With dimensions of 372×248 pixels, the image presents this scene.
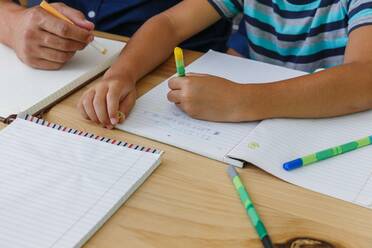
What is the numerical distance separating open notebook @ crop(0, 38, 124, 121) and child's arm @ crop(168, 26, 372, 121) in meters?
0.19

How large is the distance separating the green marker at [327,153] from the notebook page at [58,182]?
6.8 inches

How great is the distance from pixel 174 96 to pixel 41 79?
251 mm

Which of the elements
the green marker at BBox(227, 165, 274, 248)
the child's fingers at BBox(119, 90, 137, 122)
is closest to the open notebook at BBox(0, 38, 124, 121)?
the child's fingers at BBox(119, 90, 137, 122)

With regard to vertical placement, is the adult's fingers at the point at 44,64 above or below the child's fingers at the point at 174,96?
below

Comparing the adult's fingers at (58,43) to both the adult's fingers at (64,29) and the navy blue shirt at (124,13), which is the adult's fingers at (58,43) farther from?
the navy blue shirt at (124,13)

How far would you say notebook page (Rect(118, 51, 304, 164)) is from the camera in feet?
2.45

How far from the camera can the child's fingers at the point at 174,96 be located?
0.82 metres

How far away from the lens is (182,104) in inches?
32.1

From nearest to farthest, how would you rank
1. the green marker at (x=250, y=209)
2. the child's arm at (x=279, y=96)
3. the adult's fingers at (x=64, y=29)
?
1. the green marker at (x=250, y=209)
2. the child's arm at (x=279, y=96)
3. the adult's fingers at (x=64, y=29)

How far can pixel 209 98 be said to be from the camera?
800 mm

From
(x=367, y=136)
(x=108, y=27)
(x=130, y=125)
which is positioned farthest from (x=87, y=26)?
(x=367, y=136)

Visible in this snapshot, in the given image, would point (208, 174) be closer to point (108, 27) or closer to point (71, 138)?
point (71, 138)

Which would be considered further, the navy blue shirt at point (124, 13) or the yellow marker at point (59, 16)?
the navy blue shirt at point (124, 13)

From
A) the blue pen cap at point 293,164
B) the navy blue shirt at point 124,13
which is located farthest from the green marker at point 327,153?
the navy blue shirt at point 124,13
